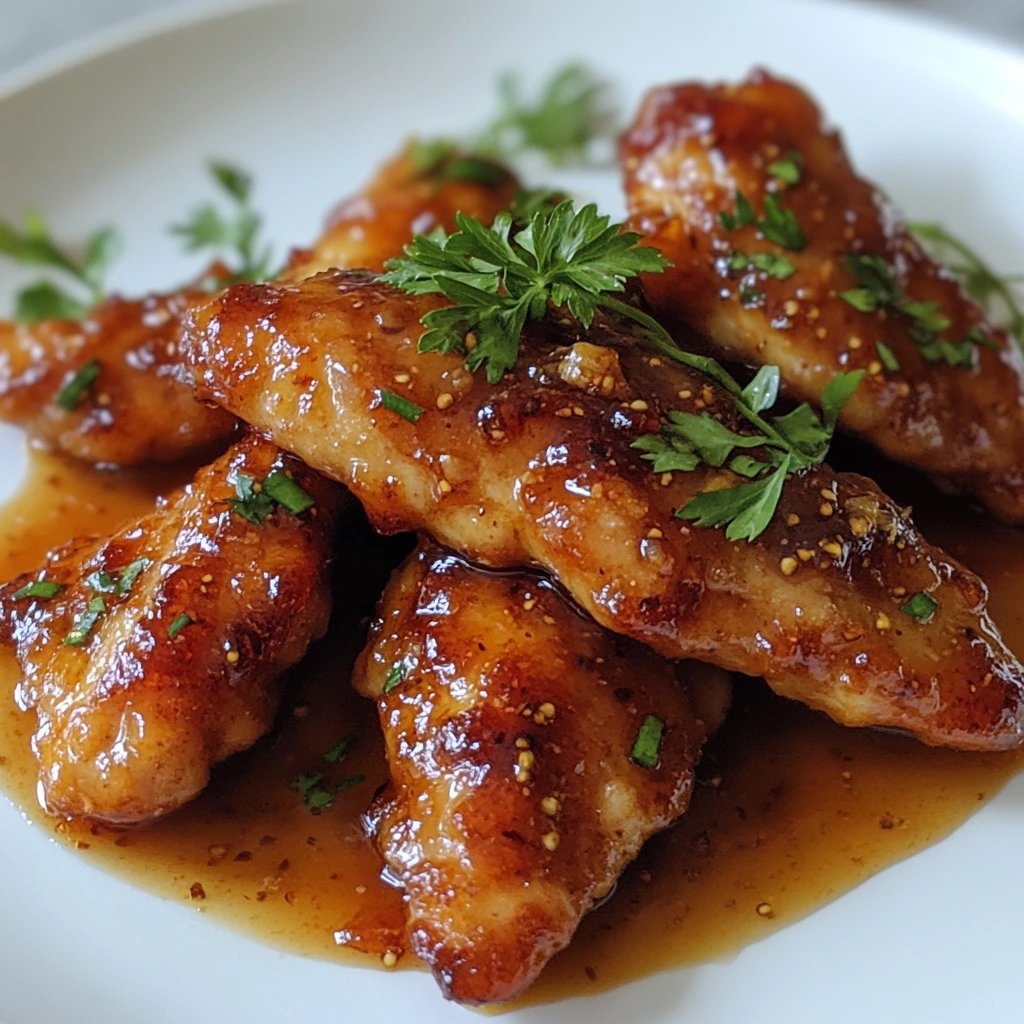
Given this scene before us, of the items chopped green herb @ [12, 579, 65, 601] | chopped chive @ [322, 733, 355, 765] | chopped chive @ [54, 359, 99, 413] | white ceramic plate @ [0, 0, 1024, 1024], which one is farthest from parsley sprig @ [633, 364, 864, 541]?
chopped chive @ [54, 359, 99, 413]

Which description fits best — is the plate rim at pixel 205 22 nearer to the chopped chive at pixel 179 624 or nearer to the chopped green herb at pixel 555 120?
the chopped green herb at pixel 555 120

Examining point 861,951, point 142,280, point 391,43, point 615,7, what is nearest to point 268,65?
point 391,43

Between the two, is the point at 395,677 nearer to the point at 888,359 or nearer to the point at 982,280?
the point at 888,359

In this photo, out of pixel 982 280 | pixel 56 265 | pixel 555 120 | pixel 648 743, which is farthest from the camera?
pixel 555 120

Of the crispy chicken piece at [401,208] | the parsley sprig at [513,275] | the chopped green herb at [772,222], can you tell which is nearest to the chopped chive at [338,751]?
the parsley sprig at [513,275]

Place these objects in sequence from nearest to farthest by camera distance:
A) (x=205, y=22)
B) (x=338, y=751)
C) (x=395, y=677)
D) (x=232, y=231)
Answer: (x=395, y=677) → (x=338, y=751) → (x=232, y=231) → (x=205, y=22)

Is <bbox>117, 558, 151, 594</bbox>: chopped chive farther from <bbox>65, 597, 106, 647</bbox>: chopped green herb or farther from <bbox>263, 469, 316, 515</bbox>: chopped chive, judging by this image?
<bbox>263, 469, 316, 515</bbox>: chopped chive

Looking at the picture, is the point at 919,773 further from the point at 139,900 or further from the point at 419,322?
the point at 139,900

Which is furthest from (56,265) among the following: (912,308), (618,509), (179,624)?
(912,308)
